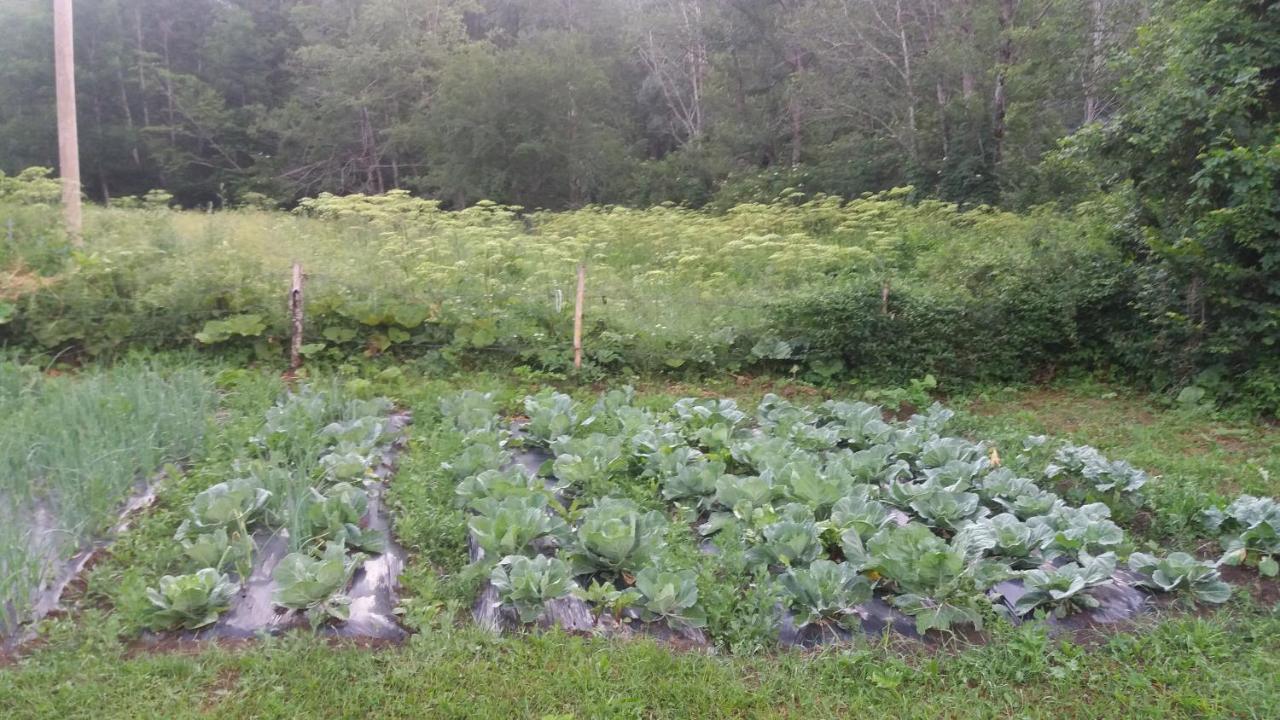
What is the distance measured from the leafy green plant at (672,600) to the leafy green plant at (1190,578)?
2.18 m

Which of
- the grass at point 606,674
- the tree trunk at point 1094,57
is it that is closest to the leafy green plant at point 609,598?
the grass at point 606,674

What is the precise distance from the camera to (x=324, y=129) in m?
31.3

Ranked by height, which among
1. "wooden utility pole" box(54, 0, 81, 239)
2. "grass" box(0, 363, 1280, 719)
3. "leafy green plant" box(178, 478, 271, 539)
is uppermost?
"wooden utility pole" box(54, 0, 81, 239)

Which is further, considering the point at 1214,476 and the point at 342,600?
the point at 1214,476

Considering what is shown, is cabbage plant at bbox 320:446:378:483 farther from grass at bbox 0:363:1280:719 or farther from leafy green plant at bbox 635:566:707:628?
leafy green plant at bbox 635:566:707:628

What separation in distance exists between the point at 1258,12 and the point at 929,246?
22.4ft

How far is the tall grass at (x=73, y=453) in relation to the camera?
359cm

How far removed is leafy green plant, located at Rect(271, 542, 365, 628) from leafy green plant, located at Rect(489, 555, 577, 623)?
636mm

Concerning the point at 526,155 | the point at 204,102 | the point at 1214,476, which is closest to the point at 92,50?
the point at 204,102

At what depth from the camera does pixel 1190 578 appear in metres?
3.84

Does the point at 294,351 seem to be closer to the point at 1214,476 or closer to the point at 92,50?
the point at 1214,476

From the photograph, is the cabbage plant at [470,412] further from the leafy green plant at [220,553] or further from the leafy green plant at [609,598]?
the leafy green plant at [609,598]

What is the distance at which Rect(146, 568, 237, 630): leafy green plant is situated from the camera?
3385 millimetres

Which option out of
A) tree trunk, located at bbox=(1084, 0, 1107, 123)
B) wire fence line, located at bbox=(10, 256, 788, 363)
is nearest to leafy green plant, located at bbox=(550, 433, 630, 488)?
wire fence line, located at bbox=(10, 256, 788, 363)
